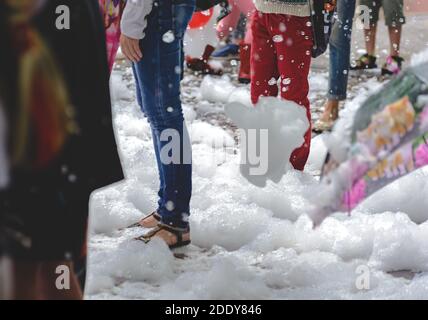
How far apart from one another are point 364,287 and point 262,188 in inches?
32.2

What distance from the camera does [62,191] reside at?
4.47ft

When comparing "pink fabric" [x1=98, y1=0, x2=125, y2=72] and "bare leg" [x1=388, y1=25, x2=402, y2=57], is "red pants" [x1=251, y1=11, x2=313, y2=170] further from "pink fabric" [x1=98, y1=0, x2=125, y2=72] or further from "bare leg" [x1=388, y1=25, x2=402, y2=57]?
"bare leg" [x1=388, y1=25, x2=402, y2=57]

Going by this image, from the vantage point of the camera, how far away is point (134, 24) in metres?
2.31

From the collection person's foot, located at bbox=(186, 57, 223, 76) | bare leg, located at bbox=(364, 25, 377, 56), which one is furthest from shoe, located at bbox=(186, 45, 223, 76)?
bare leg, located at bbox=(364, 25, 377, 56)

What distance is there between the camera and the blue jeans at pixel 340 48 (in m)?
3.96

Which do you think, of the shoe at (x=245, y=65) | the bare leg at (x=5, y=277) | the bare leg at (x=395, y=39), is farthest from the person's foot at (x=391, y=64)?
the bare leg at (x=5, y=277)

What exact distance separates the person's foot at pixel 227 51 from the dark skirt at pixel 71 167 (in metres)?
4.51

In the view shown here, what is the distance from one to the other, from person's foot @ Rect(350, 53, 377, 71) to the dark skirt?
4.06m

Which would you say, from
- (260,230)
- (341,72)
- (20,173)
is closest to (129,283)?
(260,230)

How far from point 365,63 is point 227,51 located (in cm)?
118

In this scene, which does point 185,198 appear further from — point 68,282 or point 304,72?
point 68,282

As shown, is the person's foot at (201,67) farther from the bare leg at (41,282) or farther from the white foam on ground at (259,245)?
the bare leg at (41,282)

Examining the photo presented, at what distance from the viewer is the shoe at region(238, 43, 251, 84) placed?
5.00m

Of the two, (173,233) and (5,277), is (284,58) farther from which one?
(5,277)
